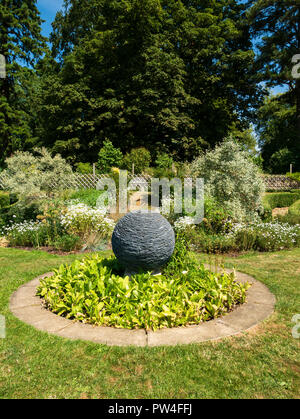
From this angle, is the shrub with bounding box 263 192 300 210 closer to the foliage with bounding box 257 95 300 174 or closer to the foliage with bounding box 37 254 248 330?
the foliage with bounding box 257 95 300 174

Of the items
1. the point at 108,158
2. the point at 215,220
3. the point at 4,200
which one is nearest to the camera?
the point at 215,220

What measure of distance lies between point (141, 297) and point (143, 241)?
0.79 m

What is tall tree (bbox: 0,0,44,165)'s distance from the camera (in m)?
22.2

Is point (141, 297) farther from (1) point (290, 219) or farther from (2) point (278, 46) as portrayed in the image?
(2) point (278, 46)

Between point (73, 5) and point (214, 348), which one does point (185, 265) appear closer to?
point (214, 348)

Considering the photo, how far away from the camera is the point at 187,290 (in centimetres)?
385

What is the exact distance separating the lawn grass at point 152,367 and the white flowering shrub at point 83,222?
4.54 meters

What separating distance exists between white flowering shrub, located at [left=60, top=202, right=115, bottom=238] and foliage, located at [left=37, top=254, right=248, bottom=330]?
11.7 ft

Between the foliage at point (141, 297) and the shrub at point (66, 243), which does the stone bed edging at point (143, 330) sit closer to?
the foliage at point (141, 297)

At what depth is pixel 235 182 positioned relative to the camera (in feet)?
30.2

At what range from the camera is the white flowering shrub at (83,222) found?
25.9ft

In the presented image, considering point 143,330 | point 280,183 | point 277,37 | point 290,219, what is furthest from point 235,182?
point 277,37


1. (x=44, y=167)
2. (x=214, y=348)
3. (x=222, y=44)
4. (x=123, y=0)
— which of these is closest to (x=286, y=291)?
(x=214, y=348)

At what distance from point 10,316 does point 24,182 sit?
24.5 ft
